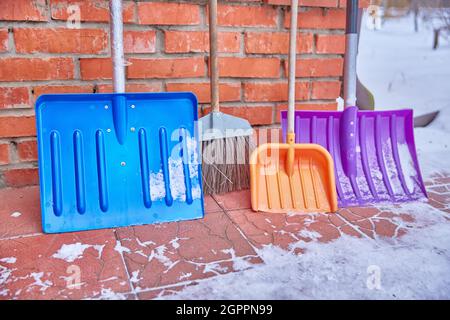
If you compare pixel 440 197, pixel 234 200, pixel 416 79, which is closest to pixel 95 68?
pixel 234 200

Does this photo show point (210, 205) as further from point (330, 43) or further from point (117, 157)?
point (330, 43)

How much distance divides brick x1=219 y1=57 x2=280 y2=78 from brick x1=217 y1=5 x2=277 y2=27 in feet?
0.45

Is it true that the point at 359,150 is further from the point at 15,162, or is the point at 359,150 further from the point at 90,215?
the point at 15,162

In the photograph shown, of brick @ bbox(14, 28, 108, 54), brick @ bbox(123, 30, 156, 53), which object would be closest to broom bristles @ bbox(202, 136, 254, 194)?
brick @ bbox(123, 30, 156, 53)

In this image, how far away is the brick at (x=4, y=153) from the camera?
1.58 metres

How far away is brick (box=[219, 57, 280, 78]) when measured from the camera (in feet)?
5.68

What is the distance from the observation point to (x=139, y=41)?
5.29ft

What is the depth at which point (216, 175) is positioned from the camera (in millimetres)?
1610

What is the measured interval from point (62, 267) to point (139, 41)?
0.88 m

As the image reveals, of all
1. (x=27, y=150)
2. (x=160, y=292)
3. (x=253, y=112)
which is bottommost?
(x=160, y=292)

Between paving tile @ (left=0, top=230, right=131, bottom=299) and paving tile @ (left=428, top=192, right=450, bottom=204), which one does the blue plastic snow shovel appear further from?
paving tile @ (left=428, top=192, right=450, bottom=204)

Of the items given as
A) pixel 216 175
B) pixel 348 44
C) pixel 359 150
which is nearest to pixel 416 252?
pixel 359 150
